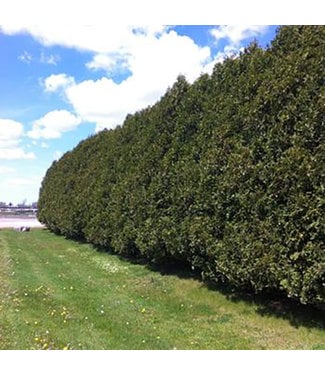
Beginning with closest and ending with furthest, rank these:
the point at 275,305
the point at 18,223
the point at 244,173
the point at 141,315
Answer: the point at 244,173 < the point at 141,315 < the point at 275,305 < the point at 18,223

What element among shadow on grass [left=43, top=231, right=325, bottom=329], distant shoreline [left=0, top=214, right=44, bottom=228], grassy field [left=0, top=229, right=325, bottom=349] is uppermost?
distant shoreline [left=0, top=214, right=44, bottom=228]

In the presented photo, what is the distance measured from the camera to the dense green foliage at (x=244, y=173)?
6.25m

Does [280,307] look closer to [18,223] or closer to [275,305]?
[275,305]

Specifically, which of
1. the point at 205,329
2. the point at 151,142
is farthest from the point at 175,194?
the point at 205,329

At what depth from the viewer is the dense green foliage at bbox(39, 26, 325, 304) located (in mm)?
6254

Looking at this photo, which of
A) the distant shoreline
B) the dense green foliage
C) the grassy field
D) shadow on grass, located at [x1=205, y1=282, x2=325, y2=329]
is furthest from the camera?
the distant shoreline

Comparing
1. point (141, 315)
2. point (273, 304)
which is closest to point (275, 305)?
point (273, 304)

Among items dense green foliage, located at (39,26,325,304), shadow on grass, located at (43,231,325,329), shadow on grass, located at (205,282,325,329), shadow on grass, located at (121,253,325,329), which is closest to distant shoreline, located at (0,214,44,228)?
dense green foliage, located at (39,26,325,304)

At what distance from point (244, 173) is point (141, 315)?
2700 millimetres

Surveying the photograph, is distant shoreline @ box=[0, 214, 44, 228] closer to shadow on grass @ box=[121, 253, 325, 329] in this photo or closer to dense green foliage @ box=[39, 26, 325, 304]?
dense green foliage @ box=[39, 26, 325, 304]

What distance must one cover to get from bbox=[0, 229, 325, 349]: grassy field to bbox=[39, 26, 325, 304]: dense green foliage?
0.51 metres

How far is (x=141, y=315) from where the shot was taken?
727 centimetres

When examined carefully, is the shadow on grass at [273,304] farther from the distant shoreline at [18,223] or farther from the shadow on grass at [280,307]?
the distant shoreline at [18,223]

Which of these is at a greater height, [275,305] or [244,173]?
[244,173]
